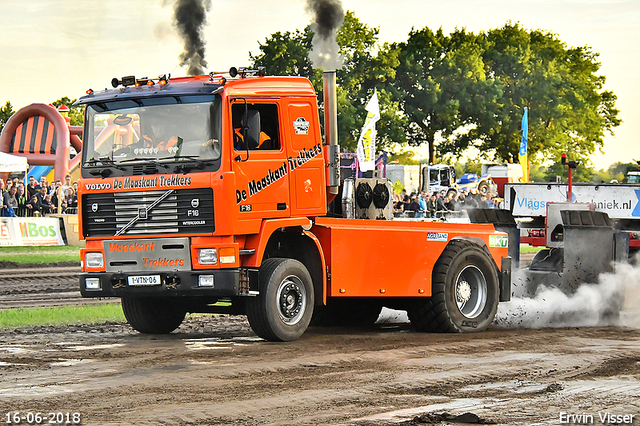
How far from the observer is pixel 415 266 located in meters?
12.2

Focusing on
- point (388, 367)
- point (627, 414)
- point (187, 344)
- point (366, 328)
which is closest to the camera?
point (627, 414)

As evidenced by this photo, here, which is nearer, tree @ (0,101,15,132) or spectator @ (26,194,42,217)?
spectator @ (26,194,42,217)

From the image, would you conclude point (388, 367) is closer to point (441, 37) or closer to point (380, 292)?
point (380, 292)

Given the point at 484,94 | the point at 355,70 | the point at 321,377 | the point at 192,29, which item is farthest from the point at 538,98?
the point at 321,377

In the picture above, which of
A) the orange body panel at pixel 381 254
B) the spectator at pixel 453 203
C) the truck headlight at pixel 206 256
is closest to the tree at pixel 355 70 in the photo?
the spectator at pixel 453 203

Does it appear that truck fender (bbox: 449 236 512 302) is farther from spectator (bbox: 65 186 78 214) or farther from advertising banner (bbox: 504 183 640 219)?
spectator (bbox: 65 186 78 214)

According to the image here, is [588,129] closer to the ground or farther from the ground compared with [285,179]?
farther from the ground

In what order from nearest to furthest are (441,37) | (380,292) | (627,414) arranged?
(627,414) < (380,292) < (441,37)

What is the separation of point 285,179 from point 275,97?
3.09 ft

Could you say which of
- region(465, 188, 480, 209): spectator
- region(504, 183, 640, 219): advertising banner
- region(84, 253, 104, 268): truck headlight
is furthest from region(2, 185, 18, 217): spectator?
region(84, 253, 104, 268): truck headlight

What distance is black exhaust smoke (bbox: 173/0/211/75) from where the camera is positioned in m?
14.3

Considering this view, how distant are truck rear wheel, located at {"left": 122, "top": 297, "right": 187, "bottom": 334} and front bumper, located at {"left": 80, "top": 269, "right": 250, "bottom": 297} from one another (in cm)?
109

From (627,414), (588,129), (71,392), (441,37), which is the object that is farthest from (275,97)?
(588,129)

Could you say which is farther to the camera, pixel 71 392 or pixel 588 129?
pixel 588 129
